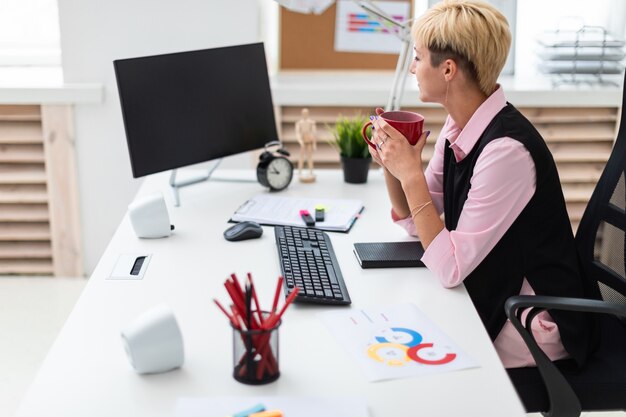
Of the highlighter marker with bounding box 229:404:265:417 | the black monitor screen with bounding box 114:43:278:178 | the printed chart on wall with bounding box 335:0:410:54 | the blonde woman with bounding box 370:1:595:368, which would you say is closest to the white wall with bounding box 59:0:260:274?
the printed chart on wall with bounding box 335:0:410:54

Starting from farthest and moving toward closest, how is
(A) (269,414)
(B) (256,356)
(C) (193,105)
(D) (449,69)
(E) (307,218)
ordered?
(C) (193,105) < (E) (307,218) < (D) (449,69) < (B) (256,356) < (A) (269,414)

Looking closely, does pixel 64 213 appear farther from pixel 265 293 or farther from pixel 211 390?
pixel 211 390

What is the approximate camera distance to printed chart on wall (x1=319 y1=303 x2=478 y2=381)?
138cm

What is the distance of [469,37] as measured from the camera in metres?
1.75

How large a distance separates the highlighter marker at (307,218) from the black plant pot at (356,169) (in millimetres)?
356

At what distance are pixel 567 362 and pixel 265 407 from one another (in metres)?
0.82

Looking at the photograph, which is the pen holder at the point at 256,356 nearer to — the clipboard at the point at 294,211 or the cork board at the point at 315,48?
the clipboard at the point at 294,211

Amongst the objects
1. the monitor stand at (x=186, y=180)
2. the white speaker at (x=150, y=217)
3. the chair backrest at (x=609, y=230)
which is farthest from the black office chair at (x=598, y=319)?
the monitor stand at (x=186, y=180)

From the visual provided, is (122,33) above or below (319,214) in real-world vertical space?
above

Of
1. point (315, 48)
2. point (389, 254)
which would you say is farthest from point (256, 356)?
A: point (315, 48)

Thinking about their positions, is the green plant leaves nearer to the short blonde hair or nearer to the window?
the short blonde hair

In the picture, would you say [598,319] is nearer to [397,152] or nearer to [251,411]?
[397,152]

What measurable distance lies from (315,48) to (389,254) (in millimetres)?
1792

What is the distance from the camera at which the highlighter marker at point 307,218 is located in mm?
2100
